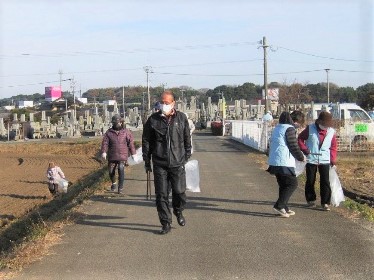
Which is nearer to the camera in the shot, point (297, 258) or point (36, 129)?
point (297, 258)

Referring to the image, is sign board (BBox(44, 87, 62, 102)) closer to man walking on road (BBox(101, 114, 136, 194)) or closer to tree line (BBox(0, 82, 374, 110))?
tree line (BBox(0, 82, 374, 110))

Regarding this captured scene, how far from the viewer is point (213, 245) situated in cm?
670

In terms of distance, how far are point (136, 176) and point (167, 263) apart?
30.1 ft

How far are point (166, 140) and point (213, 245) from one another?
1.51m

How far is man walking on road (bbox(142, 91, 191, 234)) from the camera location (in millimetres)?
7125

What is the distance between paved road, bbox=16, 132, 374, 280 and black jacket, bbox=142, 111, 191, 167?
1041mm

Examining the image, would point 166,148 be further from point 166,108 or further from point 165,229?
point 165,229

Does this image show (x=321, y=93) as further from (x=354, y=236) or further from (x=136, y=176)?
(x=354, y=236)

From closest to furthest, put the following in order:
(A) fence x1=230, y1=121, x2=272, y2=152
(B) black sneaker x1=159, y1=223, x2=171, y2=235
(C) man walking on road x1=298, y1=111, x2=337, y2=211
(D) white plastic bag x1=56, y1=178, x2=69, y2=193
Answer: (B) black sneaker x1=159, y1=223, x2=171, y2=235 < (C) man walking on road x1=298, y1=111, x2=337, y2=211 < (D) white plastic bag x1=56, y1=178, x2=69, y2=193 < (A) fence x1=230, y1=121, x2=272, y2=152

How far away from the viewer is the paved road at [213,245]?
221 inches

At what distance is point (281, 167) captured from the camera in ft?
27.2

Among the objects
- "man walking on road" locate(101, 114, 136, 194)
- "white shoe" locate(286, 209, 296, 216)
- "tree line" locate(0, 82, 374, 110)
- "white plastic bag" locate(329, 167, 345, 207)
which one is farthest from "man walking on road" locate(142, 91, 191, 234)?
"tree line" locate(0, 82, 374, 110)

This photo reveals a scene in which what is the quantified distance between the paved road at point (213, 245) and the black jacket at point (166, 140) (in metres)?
1.04

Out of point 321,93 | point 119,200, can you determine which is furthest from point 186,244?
point 321,93
